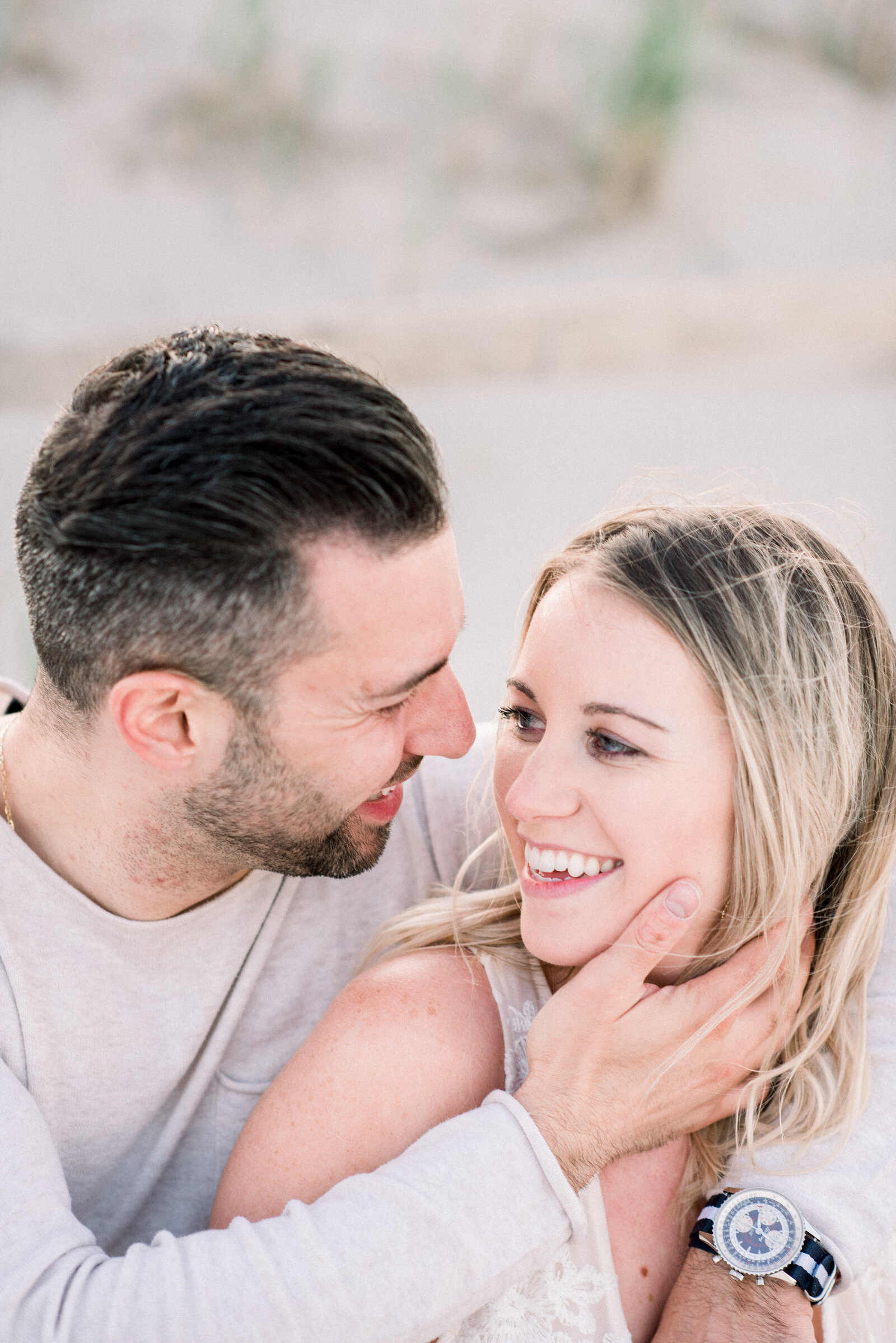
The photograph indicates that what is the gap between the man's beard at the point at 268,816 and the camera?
176 cm

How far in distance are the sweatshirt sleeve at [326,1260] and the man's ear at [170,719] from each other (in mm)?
566

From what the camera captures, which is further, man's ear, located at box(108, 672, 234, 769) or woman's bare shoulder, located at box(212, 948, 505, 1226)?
man's ear, located at box(108, 672, 234, 769)

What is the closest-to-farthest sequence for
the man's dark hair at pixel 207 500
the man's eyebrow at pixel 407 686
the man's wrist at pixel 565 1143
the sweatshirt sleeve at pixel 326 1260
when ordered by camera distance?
the sweatshirt sleeve at pixel 326 1260, the man's wrist at pixel 565 1143, the man's dark hair at pixel 207 500, the man's eyebrow at pixel 407 686

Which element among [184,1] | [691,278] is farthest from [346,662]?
[184,1]

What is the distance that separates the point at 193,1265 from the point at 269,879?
71 centimetres

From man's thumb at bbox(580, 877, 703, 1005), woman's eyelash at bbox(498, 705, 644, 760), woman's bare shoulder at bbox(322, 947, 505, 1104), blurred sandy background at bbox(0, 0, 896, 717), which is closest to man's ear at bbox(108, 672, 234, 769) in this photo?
woman's bare shoulder at bbox(322, 947, 505, 1104)

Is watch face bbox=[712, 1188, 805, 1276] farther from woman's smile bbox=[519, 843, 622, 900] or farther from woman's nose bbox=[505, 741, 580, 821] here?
woman's nose bbox=[505, 741, 580, 821]

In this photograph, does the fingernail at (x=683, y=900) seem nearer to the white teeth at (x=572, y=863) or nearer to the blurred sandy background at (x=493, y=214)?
the white teeth at (x=572, y=863)

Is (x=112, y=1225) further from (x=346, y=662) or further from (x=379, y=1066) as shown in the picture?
(x=346, y=662)

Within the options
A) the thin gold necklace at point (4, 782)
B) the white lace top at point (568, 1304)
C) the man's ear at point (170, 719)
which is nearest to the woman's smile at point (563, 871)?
the white lace top at point (568, 1304)

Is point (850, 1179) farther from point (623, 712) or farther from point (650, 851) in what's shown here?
point (623, 712)

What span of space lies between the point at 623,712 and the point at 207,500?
629 mm

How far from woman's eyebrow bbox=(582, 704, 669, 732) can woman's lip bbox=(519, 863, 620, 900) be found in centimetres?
21

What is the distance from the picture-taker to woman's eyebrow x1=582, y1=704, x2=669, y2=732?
5.33 feet
